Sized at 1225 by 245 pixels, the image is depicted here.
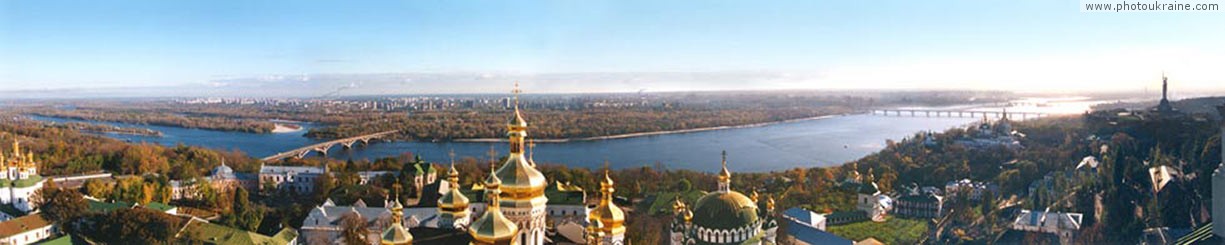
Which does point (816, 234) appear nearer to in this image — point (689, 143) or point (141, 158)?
point (141, 158)

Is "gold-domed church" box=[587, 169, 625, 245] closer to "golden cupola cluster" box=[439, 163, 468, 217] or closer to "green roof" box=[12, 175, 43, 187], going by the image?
"golden cupola cluster" box=[439, 163, 468, 217]

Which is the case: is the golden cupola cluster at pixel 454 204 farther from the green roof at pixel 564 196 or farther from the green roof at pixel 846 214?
the green roof at pixel 846 214

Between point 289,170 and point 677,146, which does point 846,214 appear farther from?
point 677,146

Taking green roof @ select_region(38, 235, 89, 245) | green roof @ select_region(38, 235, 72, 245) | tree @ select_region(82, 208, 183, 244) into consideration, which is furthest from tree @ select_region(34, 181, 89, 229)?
green roof @ select_region(38, 235, 72, 245)

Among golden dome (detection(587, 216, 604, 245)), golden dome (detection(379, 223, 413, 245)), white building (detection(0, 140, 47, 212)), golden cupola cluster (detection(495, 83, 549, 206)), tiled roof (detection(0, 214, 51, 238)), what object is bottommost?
tiled roof (detection(0, 214, 51, 238))

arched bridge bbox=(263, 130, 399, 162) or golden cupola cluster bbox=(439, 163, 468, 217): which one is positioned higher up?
golden cupola cluster bbox=(439, 163, 468, 217)

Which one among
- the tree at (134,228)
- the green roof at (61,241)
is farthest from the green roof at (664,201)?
the green roof at (61,241)

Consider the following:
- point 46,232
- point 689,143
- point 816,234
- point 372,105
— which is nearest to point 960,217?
point 816,234
